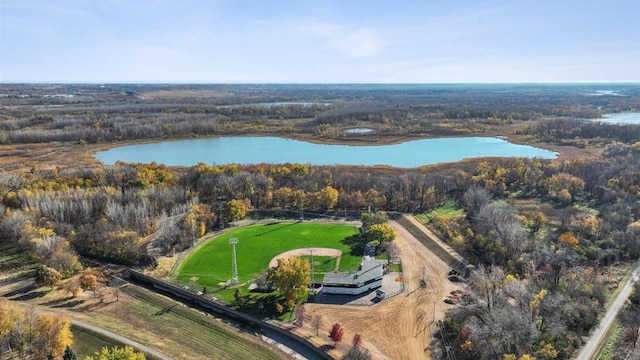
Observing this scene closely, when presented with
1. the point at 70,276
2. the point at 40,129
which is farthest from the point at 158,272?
the point at 40,129

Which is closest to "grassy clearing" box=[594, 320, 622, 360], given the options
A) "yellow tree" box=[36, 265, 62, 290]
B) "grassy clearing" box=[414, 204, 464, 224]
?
"grassy clearing" box=[414, 204, 464, 224]

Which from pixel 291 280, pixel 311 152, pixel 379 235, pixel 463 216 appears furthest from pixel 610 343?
pixel 311 152

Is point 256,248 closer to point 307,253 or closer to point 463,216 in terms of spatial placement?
point 307,253

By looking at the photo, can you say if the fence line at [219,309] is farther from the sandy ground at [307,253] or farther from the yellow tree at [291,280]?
the sandy ground at [307,253]

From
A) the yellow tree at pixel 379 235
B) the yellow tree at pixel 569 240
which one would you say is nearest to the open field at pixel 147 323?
the yellow tree at pixel 379 235

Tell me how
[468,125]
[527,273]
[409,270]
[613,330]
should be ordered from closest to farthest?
[613,330] < [527,273] < [409,270] < [468,125]

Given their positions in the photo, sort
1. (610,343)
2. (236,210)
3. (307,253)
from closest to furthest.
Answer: (610,343) < (307,253) < (236,210)

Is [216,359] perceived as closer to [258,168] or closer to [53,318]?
[53,318]

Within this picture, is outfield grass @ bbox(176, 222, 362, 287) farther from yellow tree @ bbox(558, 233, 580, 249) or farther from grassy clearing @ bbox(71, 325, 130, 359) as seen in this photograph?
yellow tree @ bbox(558, 233, 580, 249)
